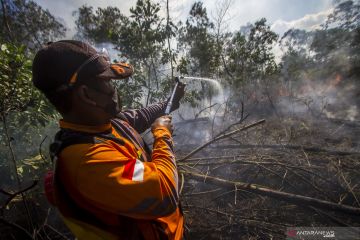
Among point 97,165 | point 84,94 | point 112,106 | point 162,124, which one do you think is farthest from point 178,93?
point 97,165

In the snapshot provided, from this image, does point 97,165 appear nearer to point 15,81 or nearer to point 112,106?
point 112,106

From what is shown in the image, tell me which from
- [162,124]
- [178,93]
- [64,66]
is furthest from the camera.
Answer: [178,93]

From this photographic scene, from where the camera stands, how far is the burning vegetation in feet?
9.02

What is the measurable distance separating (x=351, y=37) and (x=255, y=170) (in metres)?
25.4

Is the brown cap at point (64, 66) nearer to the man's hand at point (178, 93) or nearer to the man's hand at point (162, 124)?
the man's hand at point (162, 124)

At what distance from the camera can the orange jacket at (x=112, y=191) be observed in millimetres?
983

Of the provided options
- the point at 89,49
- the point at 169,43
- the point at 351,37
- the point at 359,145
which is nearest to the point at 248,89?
the point at 169,43

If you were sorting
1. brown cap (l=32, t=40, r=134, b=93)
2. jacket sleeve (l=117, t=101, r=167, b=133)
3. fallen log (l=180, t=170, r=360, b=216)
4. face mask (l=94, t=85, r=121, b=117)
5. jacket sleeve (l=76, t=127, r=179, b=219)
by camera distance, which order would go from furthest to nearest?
fallen log (l=180, t=170, r=360, b=216) < jacket sleeve (l=117, t=101, r=167, b=133) < face mask (l=94, t=85, r=121, b=117) < brown cap (l=32, t=40, r=134, b=93) < jacket sleeve (l=76, t=127, r=179, b=219)

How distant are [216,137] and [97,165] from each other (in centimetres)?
264

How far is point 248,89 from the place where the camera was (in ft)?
57.8

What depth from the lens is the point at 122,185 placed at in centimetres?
98

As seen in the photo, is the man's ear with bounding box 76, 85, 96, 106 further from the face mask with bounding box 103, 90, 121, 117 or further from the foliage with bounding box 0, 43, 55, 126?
the foliage with bounding box 0, 43, 55, 126

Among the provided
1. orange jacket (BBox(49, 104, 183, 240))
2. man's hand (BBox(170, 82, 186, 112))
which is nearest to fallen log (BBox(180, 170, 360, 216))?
man's hand (BBox(170, 82, 186, 112))

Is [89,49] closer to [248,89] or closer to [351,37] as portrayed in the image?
[248,89]
